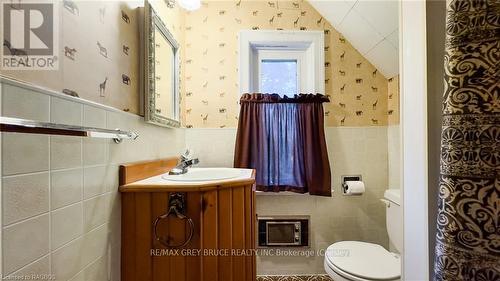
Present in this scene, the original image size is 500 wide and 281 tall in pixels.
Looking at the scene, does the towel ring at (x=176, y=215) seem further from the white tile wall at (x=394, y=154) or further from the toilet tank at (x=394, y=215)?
the white tile wall at (x=394, y=154)

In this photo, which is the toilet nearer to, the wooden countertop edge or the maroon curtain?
the maroon curtain

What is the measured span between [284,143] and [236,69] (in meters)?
0.72

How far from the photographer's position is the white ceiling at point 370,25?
1.48 meters

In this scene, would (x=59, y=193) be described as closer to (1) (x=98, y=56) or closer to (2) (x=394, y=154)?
(1) (x=98, y=56)

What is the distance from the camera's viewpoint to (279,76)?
78.5 inches

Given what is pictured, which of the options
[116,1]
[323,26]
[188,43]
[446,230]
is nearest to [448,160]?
[446,230]

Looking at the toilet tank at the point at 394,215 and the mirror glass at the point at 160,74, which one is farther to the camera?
the toilet tank at the point at 394,215

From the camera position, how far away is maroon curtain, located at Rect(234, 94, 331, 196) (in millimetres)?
1765

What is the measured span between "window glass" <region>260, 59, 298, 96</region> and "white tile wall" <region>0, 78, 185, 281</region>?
1.27 meters

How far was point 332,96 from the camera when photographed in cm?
Answer: 188

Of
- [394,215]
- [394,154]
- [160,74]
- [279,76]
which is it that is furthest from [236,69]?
[394,215]

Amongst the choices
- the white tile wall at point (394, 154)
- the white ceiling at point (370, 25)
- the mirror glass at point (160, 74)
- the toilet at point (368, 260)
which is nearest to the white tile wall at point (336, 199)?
the white tile wall at point (394, 154)

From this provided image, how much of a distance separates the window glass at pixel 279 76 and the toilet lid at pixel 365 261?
4.10 ft

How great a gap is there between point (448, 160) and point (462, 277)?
24 cm
